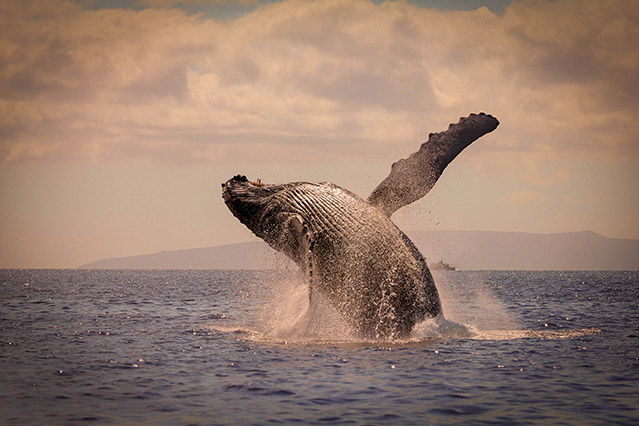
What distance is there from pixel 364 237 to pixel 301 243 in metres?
1.36

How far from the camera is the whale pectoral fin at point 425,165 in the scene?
49.3 ft

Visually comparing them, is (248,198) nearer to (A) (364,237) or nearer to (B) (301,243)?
(B) (301,243)

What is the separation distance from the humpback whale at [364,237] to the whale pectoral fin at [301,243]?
0.02 metres

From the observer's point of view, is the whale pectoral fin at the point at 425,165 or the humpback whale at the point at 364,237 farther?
the whale pectoral fin at the point at 425,165

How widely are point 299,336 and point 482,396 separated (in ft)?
22.5

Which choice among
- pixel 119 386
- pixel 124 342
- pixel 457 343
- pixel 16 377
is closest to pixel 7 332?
pixel 124 342

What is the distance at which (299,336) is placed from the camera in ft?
53.3

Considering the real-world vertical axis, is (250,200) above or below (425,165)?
below

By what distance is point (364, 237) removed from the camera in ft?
46.0

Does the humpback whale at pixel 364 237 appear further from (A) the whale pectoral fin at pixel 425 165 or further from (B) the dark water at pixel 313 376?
(B) the dark water at pixel 313 376

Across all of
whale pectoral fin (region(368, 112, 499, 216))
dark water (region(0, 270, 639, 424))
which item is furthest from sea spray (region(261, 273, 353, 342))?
whale pectoral fin (region(368, 112, 499, 216))

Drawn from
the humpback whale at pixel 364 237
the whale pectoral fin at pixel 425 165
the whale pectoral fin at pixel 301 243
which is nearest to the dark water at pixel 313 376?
the humpback whale at pixel 364 237

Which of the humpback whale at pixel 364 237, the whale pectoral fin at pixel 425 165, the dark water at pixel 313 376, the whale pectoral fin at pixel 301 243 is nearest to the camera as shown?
the dark water at pixel 313 376

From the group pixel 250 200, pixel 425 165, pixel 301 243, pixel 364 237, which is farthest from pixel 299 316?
pixel 425 165
